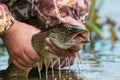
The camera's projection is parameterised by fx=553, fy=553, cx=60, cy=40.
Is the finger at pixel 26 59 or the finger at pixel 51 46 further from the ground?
the finger at pixel 51 46

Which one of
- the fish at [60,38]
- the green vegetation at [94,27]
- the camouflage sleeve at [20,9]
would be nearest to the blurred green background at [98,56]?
the green vegetation at [94,27]

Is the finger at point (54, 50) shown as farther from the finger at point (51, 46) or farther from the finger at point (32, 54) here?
the finger at point (32, 54)

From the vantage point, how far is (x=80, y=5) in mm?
3645

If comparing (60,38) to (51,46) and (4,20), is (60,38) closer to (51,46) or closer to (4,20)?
(51,46)

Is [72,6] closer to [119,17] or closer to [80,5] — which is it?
[80,5]

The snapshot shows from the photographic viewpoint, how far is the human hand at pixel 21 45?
10.4 feet

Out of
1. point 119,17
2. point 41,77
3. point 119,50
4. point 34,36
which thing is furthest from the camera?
point 119,17

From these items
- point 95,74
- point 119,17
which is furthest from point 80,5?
point 119,17

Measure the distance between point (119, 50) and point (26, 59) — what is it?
2.25 metres

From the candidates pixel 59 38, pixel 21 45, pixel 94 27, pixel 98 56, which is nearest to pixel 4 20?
pixel 21 45

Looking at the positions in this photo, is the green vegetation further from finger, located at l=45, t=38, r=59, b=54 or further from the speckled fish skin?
finger, located at l=45, t=38, r=59, b=54

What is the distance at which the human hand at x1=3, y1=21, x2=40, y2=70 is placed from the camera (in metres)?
3.16

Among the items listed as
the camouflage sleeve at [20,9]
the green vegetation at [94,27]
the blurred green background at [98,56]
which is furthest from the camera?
the green vegetation at [94,27]

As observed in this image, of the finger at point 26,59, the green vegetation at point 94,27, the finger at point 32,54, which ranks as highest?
the finger at point 32,54
